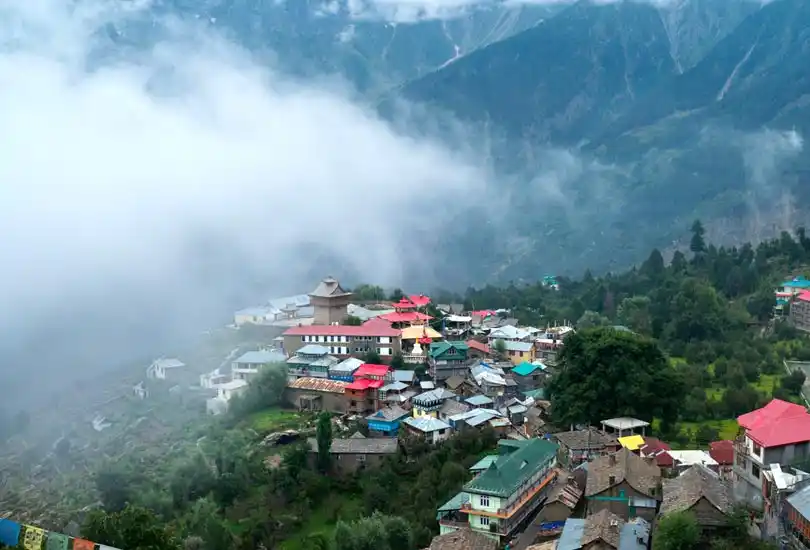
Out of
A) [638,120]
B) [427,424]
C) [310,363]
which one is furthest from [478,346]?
[638,120]

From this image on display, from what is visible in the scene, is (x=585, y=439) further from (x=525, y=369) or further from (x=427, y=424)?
(x=525, y=369)

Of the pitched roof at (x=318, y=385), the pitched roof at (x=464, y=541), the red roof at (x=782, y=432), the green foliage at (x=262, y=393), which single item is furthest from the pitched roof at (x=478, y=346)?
the red roof at (x=782, y=432)

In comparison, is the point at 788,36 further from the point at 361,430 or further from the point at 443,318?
the point at 361,430

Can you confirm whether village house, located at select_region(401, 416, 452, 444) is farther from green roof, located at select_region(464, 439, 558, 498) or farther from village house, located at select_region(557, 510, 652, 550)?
village house, located at select_region(557, 510, 652, 550)

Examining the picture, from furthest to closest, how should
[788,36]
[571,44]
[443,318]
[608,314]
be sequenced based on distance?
[571,44]
[788,36]
[608,314]
[443,318]

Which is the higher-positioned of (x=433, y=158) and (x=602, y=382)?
(x=433, y=158)

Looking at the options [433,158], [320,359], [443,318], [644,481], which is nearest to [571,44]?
[433,158]

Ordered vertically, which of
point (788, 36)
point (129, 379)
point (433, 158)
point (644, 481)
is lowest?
point (129, 379)
